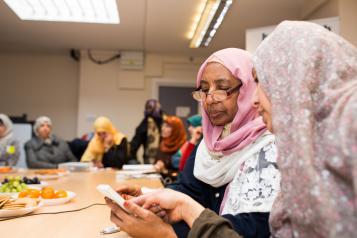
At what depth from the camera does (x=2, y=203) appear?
4.04 feet

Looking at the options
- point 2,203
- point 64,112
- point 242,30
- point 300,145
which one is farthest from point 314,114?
point 64,112

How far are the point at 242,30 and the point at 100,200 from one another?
3283 mm

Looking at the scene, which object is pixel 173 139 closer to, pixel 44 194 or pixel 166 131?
pixel 166 131

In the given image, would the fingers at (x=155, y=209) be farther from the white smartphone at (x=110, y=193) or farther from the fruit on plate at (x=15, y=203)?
the fruit on plate at (x=15, y=203)

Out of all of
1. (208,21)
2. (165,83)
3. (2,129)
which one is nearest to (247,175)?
(208,21)

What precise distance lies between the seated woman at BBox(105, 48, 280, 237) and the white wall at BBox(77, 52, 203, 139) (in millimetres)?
4066

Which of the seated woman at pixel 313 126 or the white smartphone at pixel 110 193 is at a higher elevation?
the seated woman at pixel 313 126

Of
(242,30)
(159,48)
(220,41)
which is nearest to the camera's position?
(242,30)

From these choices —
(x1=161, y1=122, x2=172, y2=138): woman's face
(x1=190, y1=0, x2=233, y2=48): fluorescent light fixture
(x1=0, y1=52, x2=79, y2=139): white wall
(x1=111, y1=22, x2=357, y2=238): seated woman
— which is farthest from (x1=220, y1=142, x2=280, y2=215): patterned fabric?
(x1=0, y1=52, x2=79, y2=139): white wall

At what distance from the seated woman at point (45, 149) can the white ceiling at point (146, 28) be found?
131cm

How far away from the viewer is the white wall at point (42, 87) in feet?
18.2

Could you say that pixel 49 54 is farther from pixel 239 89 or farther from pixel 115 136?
pixel 239 89

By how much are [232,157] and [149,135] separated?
293cm

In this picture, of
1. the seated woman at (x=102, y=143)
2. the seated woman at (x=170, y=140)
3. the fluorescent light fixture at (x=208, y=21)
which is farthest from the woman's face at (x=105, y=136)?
the fluorescent light fixture at (x=208, y=21)
